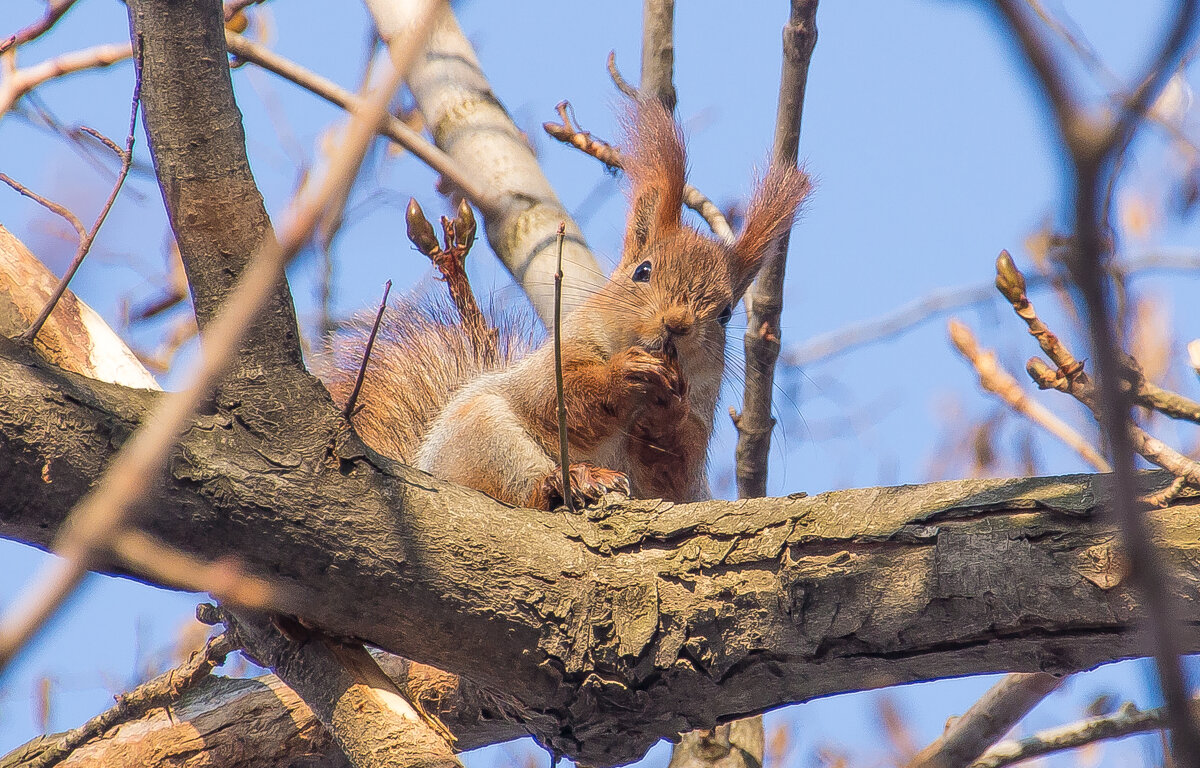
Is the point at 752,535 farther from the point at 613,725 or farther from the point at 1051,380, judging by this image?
the point at 1051,380

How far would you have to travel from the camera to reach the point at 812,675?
1.90m

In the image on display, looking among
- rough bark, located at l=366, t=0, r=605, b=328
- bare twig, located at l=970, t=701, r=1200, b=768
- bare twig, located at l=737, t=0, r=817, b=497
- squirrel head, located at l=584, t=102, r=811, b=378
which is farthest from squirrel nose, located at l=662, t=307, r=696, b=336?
bare twig, located at l=970, t=701, r=1200, b=768

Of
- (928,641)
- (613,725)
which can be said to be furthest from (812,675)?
(613,725)

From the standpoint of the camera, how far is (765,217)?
3.47 metres

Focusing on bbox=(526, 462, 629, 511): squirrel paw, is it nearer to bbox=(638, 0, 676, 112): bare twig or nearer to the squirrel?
the squirrel

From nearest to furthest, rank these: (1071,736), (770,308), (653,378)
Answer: (1071,736)
(770,308)
(653,378)

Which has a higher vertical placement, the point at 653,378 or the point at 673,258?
the point at 673,258

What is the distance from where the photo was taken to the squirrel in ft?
9.45

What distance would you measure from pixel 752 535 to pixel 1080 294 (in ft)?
4.90

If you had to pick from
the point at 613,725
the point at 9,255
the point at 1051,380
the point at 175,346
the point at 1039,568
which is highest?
the point at 175,346

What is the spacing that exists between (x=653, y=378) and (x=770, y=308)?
1.20 feet

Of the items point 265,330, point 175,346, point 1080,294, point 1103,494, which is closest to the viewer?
point 1080,294

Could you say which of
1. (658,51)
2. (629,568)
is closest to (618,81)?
(658,51)

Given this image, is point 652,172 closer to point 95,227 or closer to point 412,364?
point 412,364
